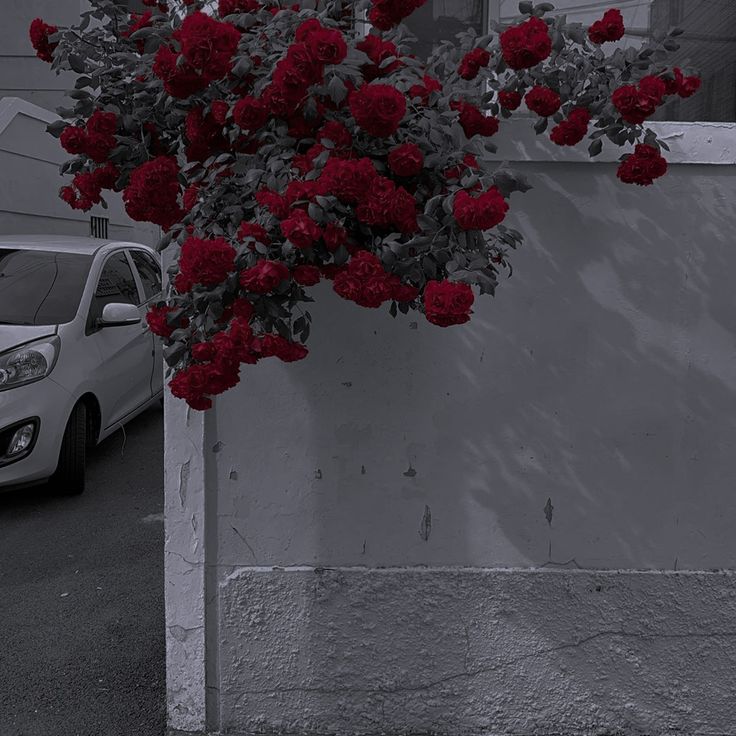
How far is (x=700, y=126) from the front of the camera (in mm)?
3066

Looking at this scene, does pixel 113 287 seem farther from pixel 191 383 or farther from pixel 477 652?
pixel 191 383

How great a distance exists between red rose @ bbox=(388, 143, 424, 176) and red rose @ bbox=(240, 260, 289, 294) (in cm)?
45

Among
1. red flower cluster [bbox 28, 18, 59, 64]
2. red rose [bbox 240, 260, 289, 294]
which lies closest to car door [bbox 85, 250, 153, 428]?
red flower cluster [bbox 28, 18, 59, 64]

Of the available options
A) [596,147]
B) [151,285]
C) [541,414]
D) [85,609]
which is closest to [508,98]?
[596,147]

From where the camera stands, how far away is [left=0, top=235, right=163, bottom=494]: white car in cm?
555

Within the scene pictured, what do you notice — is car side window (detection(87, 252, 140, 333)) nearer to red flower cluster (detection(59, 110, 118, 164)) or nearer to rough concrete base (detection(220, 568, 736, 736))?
rough concrete base (detection(220, 568, 736, 736))

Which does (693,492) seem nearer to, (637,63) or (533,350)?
(533,350)

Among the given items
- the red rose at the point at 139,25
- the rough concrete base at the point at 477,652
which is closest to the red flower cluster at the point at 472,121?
the red rose at the point at 139,25

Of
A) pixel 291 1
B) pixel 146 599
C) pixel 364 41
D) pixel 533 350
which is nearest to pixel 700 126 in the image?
pixel 533 350

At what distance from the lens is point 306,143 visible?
8.44 ft

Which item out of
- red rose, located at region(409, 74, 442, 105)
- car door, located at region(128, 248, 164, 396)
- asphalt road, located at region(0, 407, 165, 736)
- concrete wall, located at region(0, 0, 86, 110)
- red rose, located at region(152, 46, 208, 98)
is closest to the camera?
red rose, located at region(152, 46, 208, 98)

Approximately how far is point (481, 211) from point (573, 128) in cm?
73

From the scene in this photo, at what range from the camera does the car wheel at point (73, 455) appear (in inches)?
235

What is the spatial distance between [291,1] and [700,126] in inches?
60.1
